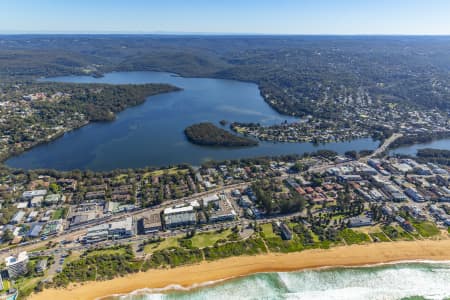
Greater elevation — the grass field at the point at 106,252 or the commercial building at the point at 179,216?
→ the commercial building at the point at 179,216

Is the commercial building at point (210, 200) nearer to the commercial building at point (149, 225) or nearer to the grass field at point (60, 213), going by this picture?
the commercial building at point (149, 225)

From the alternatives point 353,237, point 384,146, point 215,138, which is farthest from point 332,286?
point 384,146

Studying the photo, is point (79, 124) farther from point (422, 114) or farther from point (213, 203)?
point (422, 114)

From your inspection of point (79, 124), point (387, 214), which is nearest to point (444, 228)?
point (387, 214)

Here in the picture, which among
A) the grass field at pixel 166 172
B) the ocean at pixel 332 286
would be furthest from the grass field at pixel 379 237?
the grass field at pixel 166 172

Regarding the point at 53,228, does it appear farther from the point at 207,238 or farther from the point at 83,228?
the point at 207,238

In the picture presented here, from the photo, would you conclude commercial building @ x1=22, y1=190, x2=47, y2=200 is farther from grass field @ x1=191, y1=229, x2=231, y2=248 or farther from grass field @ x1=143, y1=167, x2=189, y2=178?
grass field @ x1=191, y1=229, x2=231, y2=248

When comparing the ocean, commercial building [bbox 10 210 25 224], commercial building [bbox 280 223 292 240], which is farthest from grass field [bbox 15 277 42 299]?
commercial building [bbox 280 223 292 240]
